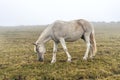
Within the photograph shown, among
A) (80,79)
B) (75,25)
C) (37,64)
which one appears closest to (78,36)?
(75,25)

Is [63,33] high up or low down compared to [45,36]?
up

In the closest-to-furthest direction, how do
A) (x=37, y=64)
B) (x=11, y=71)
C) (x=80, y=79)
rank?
(x=80, y=79) < (x=11, y=71) < (x=37, y=64)

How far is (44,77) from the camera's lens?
39.3 ft

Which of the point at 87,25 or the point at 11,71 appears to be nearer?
the point at 11,71

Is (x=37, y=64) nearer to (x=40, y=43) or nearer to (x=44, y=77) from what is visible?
(x=40, y=43)

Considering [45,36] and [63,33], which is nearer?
[63,33]

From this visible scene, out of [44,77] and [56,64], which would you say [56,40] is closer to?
[56,64]

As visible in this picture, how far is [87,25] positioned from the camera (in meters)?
15.3

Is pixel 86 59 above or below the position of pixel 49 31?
below

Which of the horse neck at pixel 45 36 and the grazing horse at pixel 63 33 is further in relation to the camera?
the horse neck at pixel 45 36

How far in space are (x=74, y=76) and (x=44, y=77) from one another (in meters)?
1.33

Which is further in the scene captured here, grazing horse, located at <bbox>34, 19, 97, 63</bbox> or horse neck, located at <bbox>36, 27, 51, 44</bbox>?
horse neck, located at <bbox>36, 27, 51, 44</bbox>

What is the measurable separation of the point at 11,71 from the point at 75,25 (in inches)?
170

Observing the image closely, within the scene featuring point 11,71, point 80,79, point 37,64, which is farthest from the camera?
point 37,64
